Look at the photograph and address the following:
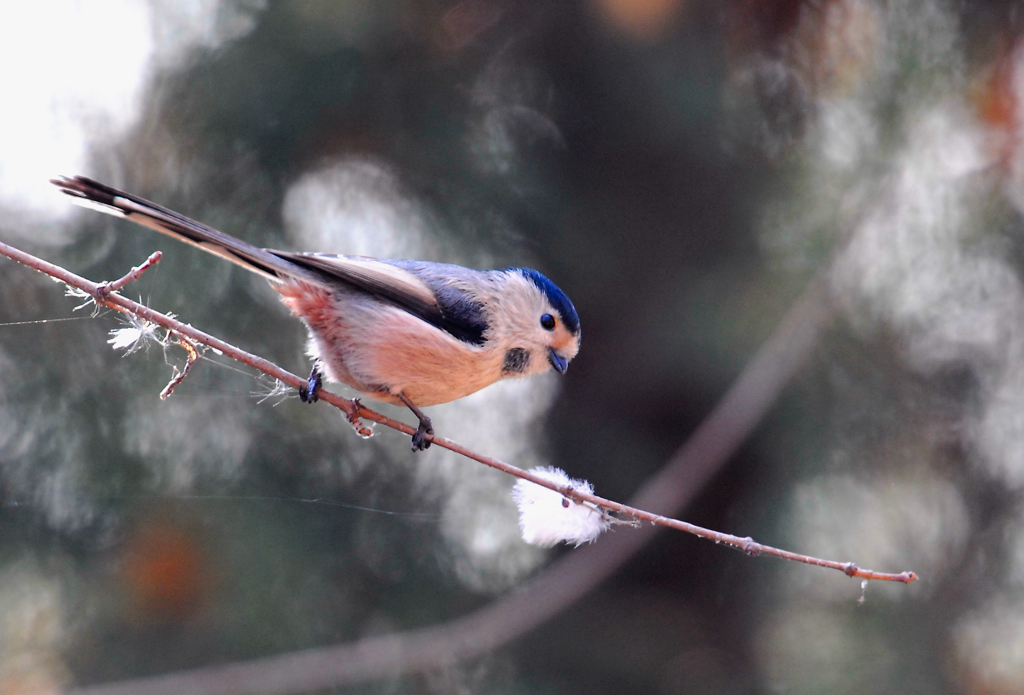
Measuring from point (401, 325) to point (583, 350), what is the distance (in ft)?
2.96

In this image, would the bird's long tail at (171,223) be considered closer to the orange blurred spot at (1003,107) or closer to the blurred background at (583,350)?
the blurred background at (583,350)

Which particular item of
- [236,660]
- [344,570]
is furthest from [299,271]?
[236,660]

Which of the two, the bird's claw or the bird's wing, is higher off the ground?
the bird's wing

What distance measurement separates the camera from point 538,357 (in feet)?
7.48

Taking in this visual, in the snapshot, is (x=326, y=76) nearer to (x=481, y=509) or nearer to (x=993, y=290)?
(x=481, y=509)

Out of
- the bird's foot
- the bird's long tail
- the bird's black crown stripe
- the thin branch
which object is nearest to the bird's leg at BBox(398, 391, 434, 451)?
the bird's foot

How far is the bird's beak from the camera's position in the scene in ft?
7.50

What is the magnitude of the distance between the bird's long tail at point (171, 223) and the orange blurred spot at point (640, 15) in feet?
4.96

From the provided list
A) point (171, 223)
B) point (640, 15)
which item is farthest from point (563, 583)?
point (640, 15)

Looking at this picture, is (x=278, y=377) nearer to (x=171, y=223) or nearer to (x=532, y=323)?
(x=171, y=223)

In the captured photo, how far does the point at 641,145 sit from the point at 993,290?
1.20 m

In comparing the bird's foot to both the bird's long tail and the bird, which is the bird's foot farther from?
the bird's long tail

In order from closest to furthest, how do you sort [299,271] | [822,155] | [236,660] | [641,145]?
[299,271]
[236,660]
[822,155]
[641,145]

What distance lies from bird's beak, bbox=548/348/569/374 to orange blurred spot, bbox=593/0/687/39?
3.90ft
